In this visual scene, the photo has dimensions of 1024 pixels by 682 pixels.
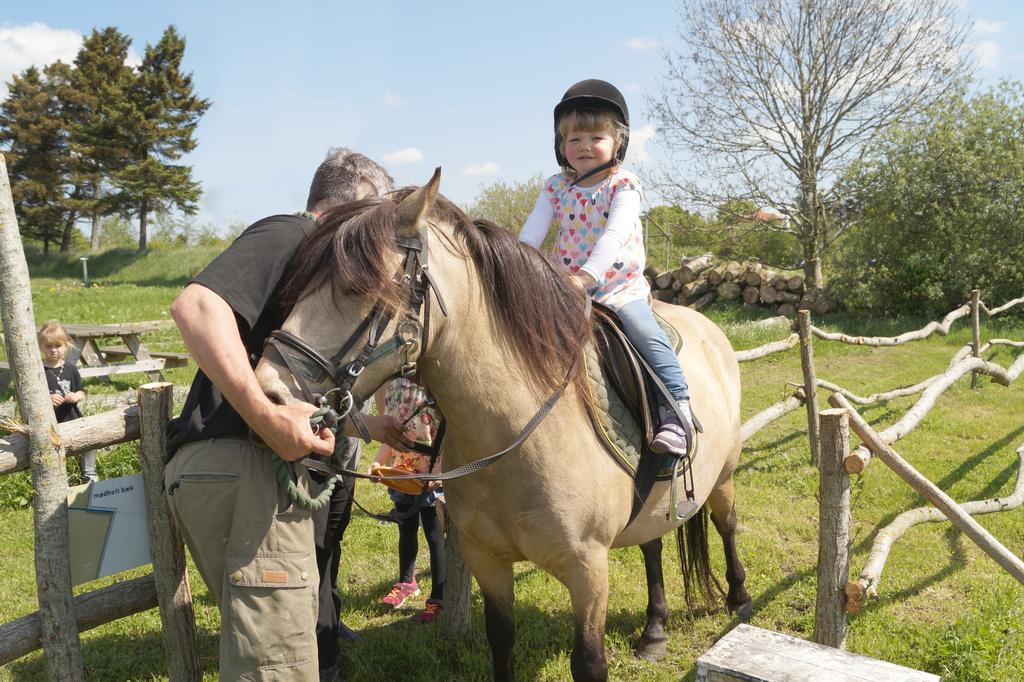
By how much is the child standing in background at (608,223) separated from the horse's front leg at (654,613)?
4.65 feet

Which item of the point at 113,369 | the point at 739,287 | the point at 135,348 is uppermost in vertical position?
the point at 739,287

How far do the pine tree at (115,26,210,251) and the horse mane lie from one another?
3528cm

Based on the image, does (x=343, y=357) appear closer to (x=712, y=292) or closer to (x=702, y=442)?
(x=702, y=442)

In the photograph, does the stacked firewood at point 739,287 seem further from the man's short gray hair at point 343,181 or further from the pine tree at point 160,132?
the pine tree at point 160,132

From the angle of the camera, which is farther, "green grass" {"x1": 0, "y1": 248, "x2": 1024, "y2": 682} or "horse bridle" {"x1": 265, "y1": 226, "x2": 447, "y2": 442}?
"green grass" {"x1": 0, "y1": 248, "x2": 1024, "y2": 682}

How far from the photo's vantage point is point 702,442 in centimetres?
306

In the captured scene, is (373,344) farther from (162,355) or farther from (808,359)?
(162,355)

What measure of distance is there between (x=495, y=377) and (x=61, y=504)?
1.58 meters

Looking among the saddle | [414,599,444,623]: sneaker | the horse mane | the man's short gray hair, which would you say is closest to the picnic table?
[414,599,444,623]: sneaker

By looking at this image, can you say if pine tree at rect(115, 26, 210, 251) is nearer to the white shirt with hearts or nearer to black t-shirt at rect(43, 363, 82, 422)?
black t-shirt at rect(43, 363, 82, 422)

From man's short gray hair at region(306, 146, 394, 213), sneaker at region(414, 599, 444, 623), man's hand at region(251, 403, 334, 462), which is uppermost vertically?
man's short gray hair at region(306, 146, 394, 213)

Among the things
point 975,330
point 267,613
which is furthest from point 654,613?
point 975,330

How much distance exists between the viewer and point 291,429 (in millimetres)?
1634

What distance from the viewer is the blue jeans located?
2.65 metres
